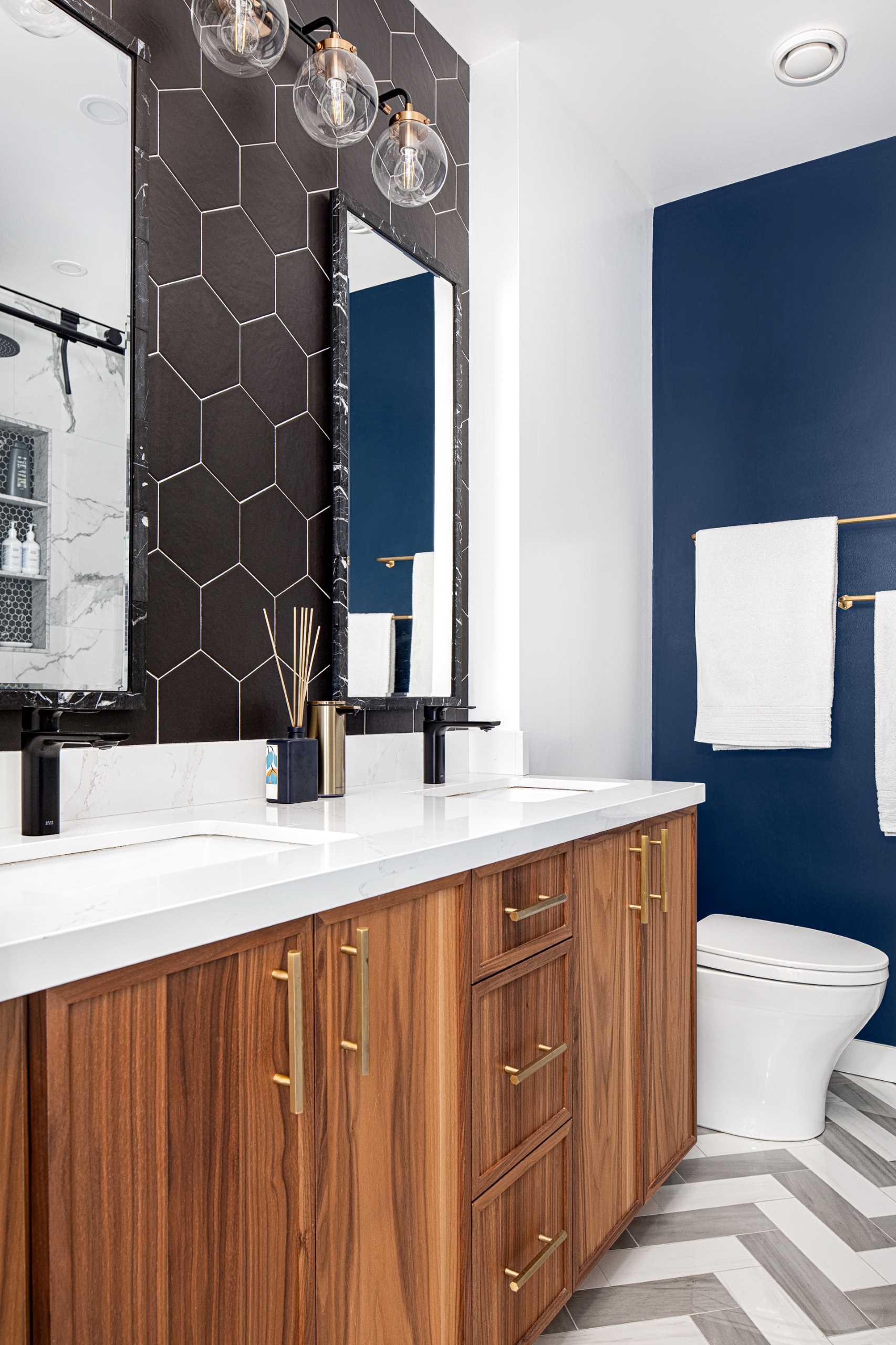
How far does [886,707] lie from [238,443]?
1816mm

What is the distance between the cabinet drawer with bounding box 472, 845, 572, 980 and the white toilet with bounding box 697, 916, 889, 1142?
34.7 inches

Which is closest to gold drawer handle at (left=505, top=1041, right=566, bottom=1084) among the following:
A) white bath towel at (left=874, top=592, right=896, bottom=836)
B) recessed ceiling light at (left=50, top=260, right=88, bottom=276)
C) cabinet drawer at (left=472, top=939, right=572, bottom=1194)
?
cabinet drawer at (left=472, top=939, right=572, bottom=1194)

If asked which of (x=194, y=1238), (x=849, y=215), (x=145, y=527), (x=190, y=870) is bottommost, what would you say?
(x=194, y=1238)

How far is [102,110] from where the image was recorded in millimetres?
1354

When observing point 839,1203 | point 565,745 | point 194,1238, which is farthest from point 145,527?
point 839,1203

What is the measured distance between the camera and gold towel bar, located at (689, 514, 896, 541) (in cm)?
253

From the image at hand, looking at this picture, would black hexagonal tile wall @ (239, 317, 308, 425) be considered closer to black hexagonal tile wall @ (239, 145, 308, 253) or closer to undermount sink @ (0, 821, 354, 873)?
black hexagonal tile wall @ (239, 145, 308, 253)

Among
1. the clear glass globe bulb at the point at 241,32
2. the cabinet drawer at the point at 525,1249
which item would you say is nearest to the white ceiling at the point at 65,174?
the clear glass globe bulb at the point at 241,32

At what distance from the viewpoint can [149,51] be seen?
143 centimetres

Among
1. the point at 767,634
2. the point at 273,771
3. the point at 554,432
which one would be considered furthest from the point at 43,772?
the point at 767,634

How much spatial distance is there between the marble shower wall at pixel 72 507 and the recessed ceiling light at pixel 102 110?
1.03 ft

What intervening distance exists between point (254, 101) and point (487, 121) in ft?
2.85

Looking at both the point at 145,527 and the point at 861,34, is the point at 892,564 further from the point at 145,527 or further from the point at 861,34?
the point at 145,527

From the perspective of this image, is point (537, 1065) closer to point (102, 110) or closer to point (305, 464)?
point (305, 464)
